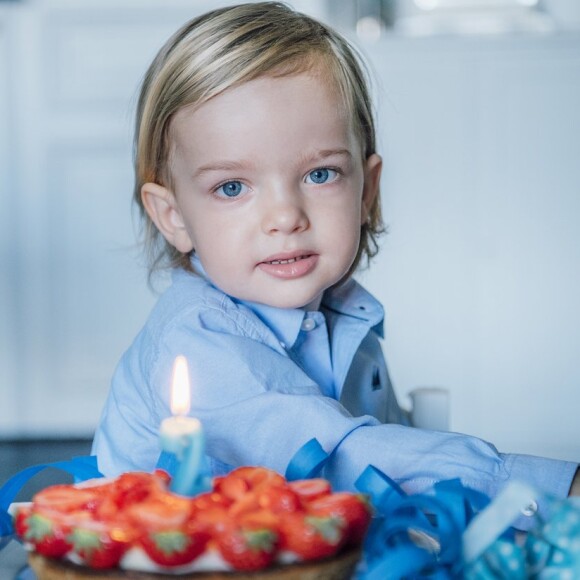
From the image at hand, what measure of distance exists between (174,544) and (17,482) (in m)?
0.24

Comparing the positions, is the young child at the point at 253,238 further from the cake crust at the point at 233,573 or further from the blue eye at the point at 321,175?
the cake crust at the point at 233,573

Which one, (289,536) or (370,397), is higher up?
(289,536)

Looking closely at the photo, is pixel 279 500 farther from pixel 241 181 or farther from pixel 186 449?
pixel 241 181

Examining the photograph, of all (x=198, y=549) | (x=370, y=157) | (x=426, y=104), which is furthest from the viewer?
(x=426, y=104)

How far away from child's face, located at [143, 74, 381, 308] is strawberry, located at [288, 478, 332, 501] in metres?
0.41

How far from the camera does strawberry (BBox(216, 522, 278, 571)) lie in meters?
0.37

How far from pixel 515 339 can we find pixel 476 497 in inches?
82.2

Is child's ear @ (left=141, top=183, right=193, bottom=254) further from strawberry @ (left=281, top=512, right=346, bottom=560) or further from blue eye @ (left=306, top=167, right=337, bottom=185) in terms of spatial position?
strawberry @ (left=281, top=512, right=346, bottom=560)

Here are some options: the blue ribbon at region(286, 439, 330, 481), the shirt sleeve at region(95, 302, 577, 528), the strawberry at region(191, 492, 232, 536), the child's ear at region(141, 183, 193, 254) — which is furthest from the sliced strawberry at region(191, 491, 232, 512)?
the child's ear at region(141, 183, 193, 254)

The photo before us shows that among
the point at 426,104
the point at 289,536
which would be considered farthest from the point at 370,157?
the point at 426,104

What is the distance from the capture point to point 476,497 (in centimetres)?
49

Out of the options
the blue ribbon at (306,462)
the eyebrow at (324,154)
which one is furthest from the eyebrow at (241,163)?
the blue ribbon at (306,462)

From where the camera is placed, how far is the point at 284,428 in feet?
2.38

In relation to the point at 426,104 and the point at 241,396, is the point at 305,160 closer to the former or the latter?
the point at 241,396
